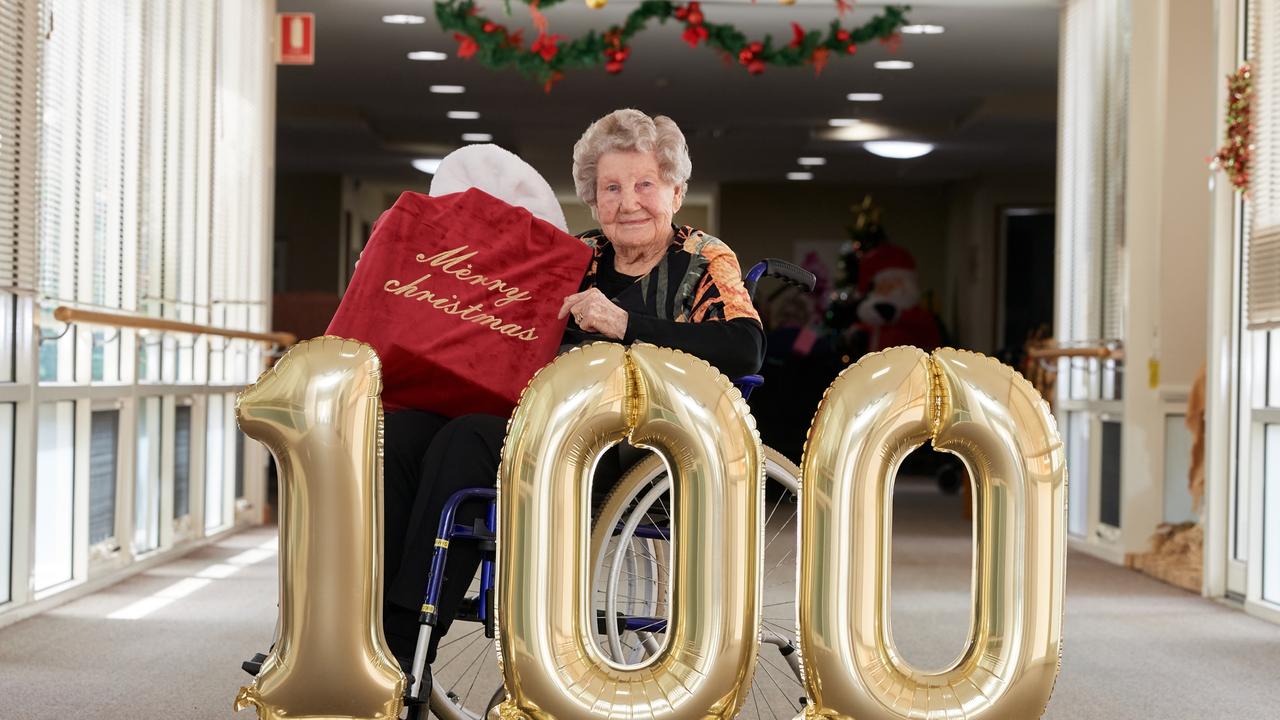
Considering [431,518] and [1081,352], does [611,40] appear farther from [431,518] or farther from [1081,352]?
[431,518]

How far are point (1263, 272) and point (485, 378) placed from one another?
319cm

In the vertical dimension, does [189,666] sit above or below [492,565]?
below

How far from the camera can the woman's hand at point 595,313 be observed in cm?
191

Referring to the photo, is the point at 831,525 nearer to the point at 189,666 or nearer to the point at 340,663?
the point at 340,663

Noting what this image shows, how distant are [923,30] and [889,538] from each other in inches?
244

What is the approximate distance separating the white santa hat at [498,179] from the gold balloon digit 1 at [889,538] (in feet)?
2.56

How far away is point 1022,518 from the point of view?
56.8 inches

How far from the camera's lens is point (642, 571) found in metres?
2.43

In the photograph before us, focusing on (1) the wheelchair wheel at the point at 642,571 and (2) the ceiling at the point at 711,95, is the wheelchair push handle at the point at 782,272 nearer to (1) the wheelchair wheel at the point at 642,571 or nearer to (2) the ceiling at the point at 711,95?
(1) the wheelchair wheel at the point at 642,571

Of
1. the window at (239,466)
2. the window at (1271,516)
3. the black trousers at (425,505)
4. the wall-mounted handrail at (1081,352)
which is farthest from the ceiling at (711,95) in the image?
the black trousers at (425,505)

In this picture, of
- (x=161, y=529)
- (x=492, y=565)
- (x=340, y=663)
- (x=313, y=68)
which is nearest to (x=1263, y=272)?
(x=492, y=565)

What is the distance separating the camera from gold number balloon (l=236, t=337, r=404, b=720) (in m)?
1.47

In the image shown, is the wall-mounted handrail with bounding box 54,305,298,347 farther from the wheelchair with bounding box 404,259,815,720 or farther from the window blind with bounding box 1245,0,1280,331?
the window blind with bounding box 1245,0,1280,331

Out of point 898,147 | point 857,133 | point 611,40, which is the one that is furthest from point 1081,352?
point 857,133
